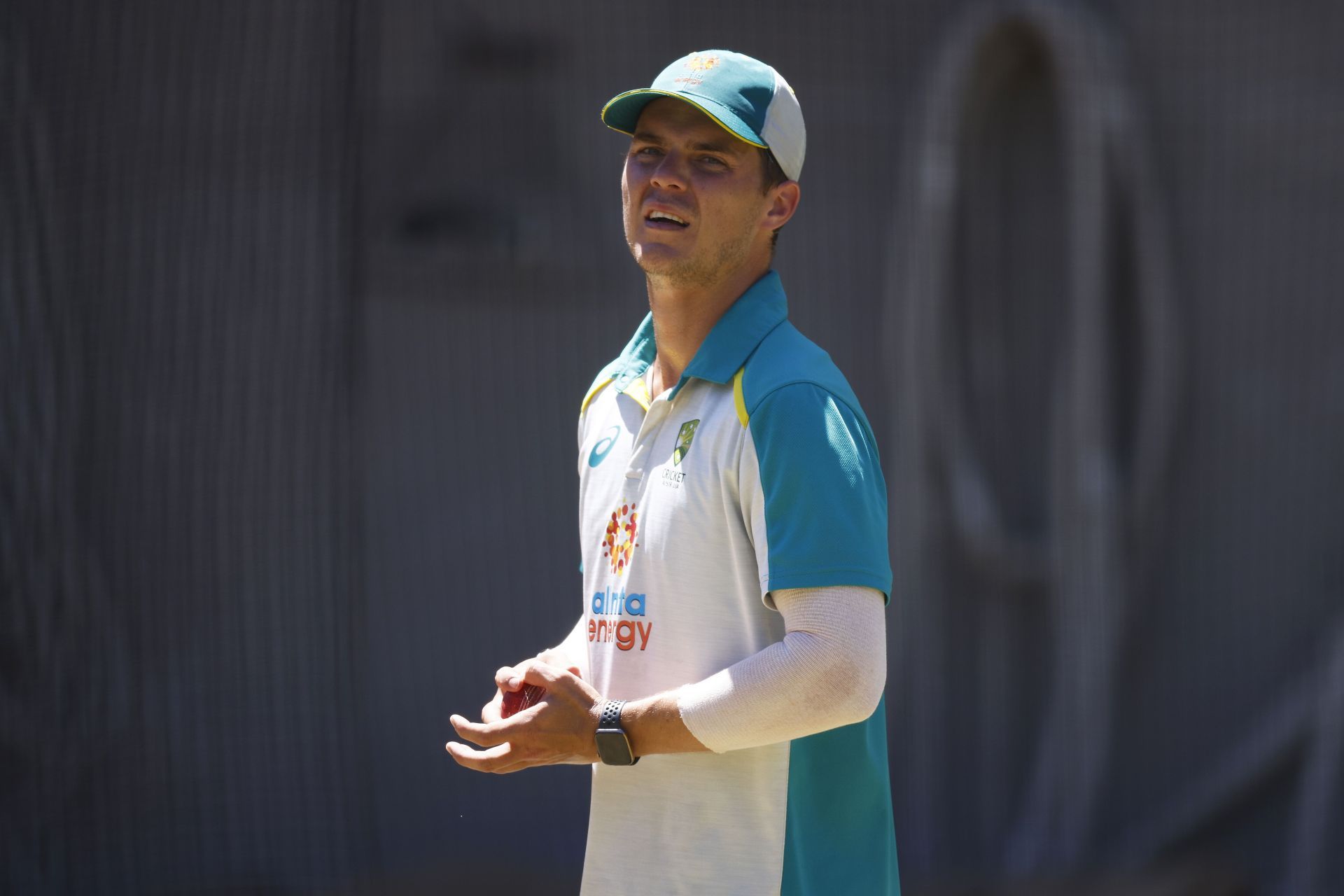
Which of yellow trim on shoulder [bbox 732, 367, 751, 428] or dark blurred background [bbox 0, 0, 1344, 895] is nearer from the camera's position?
yellow trim on shoulder [bbox 732, 367, 751, 428]

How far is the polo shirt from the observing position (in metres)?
1.67

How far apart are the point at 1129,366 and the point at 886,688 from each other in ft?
4.01

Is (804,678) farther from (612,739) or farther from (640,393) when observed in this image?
(640,393)

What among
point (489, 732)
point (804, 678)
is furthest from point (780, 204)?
point (489, 732)

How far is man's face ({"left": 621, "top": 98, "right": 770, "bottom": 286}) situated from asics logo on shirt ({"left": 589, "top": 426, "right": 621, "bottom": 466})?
222 mm

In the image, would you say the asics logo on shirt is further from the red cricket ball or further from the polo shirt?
the red cricket ball

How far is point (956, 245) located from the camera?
4371mm

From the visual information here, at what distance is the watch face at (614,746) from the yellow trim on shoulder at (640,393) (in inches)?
18.3

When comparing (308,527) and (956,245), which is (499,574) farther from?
(956,245)

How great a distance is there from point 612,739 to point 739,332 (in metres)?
0.54

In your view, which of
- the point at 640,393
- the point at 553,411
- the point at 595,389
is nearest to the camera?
the point at 640,393

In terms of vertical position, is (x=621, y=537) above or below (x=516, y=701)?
above

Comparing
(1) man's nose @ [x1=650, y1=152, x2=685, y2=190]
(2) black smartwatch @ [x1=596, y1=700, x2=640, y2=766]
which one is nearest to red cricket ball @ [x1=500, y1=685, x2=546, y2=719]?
(2) black smartwatch @ [x1=596, y1=700, x2=640, y2=766]

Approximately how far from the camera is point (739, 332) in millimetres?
1840
